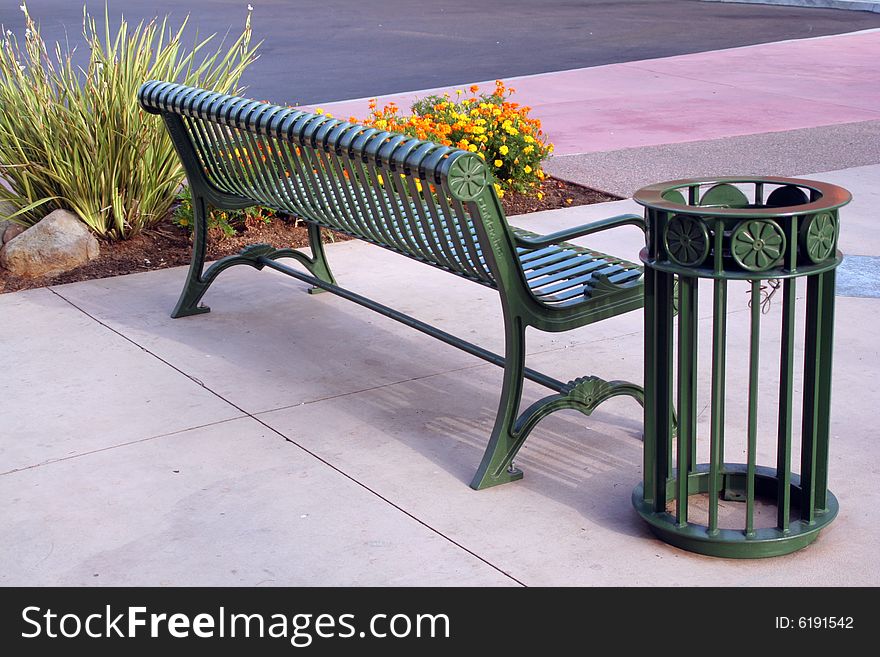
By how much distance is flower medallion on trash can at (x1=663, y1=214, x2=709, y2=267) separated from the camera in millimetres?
3160

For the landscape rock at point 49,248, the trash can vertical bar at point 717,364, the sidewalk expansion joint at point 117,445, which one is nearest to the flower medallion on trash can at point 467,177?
the trash can vertical bar at point 717,364

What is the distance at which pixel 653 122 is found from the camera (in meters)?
11.1

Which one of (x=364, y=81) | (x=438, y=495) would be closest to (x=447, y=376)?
(x=438, y=495)

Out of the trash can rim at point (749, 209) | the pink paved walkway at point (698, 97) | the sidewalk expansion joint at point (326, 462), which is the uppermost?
the trash can rim at point (749, 209)

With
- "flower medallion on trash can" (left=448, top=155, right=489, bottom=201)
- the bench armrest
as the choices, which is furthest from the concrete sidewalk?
"flower medallion on trash can" (left=448, top=155, right=489, bottom=201)

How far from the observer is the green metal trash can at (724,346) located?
314cm

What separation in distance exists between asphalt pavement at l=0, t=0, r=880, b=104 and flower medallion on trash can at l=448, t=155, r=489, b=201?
9744mm

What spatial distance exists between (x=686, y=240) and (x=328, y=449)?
169cm

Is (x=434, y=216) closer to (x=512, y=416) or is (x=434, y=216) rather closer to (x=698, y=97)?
(x=512, y=416)

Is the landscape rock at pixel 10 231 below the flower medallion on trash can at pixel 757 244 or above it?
below

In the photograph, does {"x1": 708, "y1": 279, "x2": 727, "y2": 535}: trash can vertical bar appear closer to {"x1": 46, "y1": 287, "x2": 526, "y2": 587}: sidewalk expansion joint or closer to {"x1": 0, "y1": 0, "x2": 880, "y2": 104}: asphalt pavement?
{"x1": 46, "y1": 287, "x2": 526, "y2": 587}: sidewalk expansion joint

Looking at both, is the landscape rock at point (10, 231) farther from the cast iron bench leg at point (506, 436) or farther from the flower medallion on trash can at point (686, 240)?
the flower medallion on trash can at point (686, 240)
